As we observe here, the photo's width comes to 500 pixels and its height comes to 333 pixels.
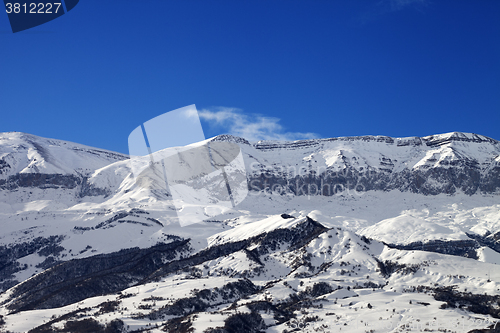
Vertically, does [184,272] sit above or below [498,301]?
above

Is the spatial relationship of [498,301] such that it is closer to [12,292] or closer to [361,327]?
[361,327]

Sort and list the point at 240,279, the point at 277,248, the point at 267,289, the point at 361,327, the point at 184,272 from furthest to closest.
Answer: the point at 277,248 < the point at 184,272 < the point at 240,279 < the point at 267,289 < the point at 361,327

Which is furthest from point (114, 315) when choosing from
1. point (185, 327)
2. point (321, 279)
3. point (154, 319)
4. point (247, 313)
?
point (321, 279)

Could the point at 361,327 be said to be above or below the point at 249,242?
below

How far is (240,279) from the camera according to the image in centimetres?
14662

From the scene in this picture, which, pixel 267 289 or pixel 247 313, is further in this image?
pixel 267 289

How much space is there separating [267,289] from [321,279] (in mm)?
16102

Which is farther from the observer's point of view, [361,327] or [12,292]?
[12,292]

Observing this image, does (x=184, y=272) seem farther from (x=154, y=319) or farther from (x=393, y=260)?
(x=393, y=260)

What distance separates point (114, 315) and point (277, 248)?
73.9 metres

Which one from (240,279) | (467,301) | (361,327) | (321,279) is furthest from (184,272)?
(467,301)

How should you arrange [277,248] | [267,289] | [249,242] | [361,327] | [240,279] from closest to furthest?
[361,327]
[267,289]
[240,279]
[277,248]
[249,242]

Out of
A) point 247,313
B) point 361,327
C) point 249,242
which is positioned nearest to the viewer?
point 361,327

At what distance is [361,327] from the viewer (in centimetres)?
10025
